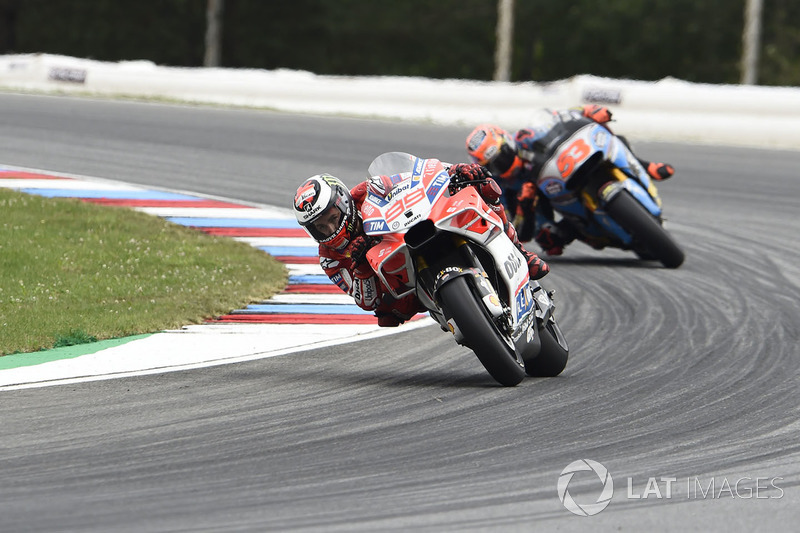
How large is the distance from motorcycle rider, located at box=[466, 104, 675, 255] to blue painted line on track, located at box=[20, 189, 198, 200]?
411 cm

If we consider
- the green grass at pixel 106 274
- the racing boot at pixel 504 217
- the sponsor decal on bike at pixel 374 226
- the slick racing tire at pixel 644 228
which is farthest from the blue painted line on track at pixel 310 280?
the sponsor decal on bike at pixel 374 226

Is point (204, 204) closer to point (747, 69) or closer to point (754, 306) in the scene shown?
point (754, 306)

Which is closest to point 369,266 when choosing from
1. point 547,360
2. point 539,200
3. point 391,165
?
point 391,165

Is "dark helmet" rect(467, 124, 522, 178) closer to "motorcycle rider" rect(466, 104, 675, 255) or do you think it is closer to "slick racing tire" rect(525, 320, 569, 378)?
"motorcycle rider" rect(466, 104, 675, 255)

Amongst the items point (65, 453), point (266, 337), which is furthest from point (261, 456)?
point (266, 337)

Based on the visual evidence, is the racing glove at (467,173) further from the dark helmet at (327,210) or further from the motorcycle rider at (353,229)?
the dark helmet at (327,210)

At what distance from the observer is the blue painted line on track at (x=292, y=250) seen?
1162 cm

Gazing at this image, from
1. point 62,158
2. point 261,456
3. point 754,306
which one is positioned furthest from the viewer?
point 62,158

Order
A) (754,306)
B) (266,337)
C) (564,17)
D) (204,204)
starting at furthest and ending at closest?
(564,17) → (204,204) → (754,306) → (266,337)

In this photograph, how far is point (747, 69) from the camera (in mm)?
29141

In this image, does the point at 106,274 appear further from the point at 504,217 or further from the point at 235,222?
the point at 504,217

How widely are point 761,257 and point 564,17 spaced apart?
33.3 metres

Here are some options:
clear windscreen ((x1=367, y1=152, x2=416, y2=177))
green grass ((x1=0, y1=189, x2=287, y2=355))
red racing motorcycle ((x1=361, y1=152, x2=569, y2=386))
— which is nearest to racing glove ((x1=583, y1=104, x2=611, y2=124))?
green grass ((x1=0, y1=189, x2=287, y2=355))

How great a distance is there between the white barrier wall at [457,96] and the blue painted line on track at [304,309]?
10.8m
